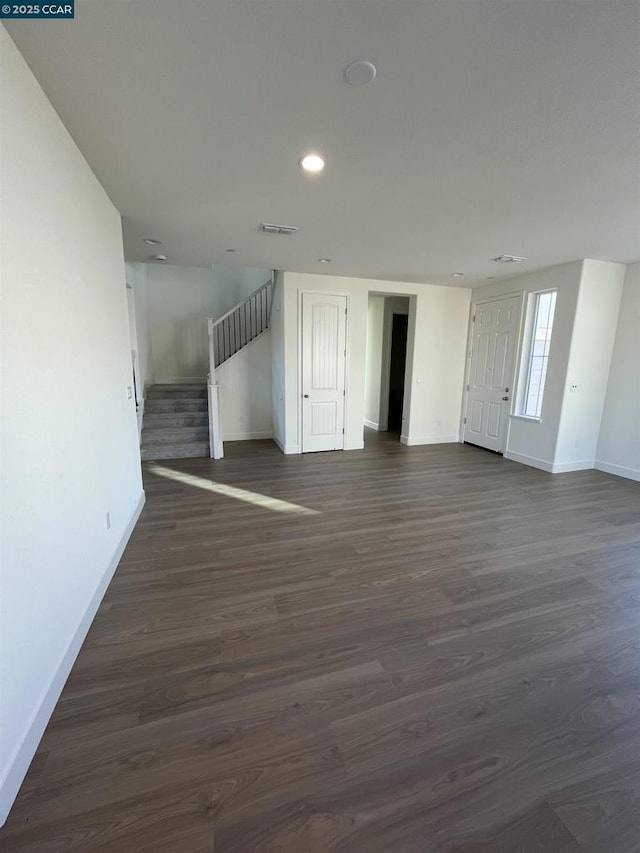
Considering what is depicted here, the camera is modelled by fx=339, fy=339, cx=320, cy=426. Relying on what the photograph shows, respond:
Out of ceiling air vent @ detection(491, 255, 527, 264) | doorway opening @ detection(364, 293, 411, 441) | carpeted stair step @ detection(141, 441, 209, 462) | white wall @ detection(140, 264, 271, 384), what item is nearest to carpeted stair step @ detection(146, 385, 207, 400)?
white wall @ detection(140, 264, 271, 384)

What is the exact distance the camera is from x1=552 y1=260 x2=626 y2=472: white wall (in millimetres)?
4352

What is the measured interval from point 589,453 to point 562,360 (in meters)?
1.48

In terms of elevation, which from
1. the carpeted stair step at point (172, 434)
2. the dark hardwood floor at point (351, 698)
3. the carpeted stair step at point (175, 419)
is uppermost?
the carpeted stair step at point (175, 419)

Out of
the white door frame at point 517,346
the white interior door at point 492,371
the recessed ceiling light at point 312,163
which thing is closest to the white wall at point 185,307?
the white door frame at point 517,346

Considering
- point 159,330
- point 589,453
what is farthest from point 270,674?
point 159,330

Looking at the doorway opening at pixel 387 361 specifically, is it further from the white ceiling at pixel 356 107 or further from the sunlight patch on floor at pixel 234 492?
the white ceiling at pixel 356 107

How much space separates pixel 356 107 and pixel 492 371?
4.85 meters

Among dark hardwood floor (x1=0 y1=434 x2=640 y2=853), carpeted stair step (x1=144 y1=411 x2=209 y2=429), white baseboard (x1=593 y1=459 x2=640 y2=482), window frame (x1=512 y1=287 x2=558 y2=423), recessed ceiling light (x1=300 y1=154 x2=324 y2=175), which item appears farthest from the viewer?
carpeted stair step (x1=144 y1=411 x2=209 y2=429)

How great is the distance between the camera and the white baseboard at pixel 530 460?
4.76 meters

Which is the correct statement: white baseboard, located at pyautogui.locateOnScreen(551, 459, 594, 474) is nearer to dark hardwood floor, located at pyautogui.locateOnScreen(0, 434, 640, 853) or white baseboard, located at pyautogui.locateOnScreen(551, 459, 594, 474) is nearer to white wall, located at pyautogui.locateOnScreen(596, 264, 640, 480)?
white wall, located at pyautogui.locateOnScreen(596, 264, 640, 480)

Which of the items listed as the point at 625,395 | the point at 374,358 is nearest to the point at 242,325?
the point at 374,358

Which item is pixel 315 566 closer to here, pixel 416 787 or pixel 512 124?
pixel 416 787

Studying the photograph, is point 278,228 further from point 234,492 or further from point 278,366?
point 234,492

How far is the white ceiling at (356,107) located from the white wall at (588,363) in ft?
4.83
